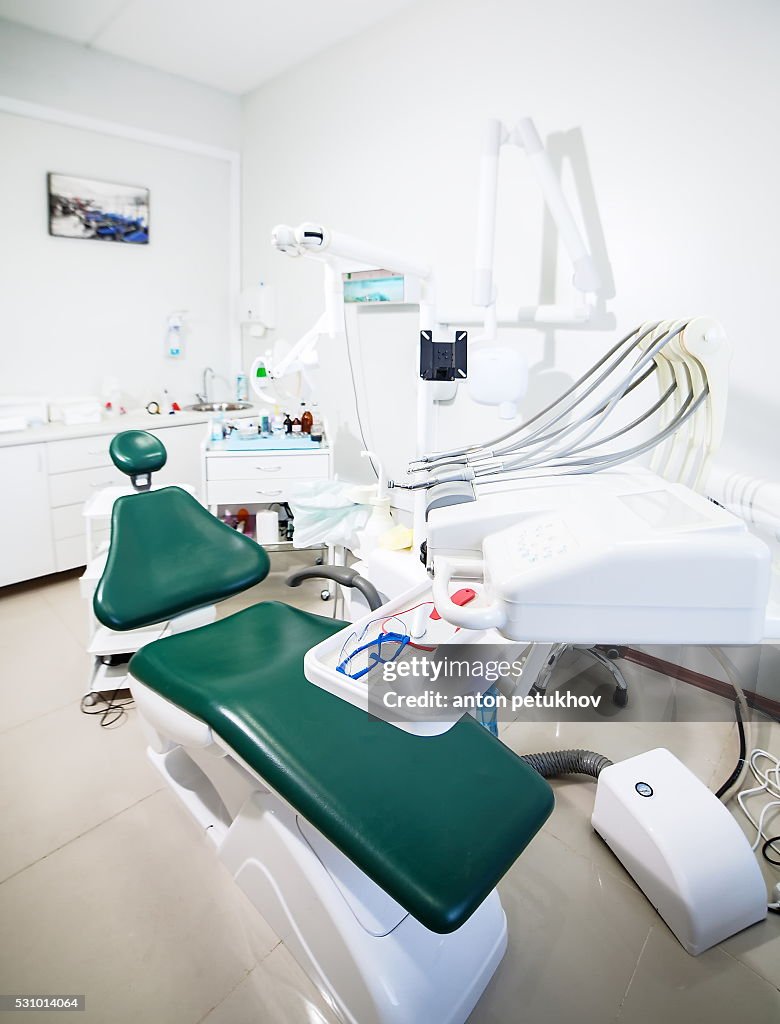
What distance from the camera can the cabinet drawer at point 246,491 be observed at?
3018 millimetres

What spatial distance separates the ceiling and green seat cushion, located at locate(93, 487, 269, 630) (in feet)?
8.07

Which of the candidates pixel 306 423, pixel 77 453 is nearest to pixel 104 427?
pixel 77 453

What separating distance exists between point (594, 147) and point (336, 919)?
2.59 m

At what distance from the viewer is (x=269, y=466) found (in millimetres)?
3055

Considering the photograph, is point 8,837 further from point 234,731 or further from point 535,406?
point 535,406

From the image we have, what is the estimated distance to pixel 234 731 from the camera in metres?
1.30

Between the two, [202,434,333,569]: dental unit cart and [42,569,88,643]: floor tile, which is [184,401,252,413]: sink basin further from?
[42,569,88,643]: floor tile

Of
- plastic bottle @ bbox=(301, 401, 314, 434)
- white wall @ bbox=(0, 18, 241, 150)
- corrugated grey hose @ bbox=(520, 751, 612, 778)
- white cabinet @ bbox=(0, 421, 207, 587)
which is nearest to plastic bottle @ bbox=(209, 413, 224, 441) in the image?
plastic bottle @ bbox=(301, 401, 314, 434)

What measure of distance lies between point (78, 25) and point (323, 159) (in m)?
1.31

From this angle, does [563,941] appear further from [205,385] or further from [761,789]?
[205,385]

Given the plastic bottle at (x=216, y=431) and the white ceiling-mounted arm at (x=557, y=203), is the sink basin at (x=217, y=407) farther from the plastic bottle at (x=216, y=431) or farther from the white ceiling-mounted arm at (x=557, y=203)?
the white ceiling-mounted arm at (x=557, y=203)

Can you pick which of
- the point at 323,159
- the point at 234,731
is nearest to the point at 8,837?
the point at 234,731

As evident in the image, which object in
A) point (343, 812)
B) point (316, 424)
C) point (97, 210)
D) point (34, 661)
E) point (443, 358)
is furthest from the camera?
point (97, 210)

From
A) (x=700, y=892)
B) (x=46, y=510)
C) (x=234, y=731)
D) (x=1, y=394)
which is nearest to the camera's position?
(x=234, y=731)
